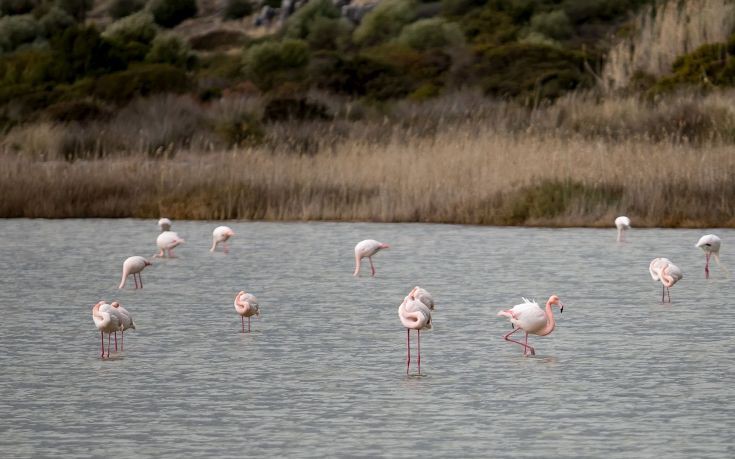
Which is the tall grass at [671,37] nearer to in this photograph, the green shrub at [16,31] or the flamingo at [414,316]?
the flamingo at [414,316]

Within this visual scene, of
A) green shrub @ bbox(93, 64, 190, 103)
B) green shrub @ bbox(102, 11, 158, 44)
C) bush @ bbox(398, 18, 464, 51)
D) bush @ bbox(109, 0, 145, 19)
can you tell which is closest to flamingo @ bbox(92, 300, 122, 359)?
green shrub @ bbox(93, 64, 190, 103)

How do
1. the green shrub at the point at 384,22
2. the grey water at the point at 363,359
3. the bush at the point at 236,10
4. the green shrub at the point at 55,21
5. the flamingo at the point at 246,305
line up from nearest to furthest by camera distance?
the grey water at the point at 363,359
the flamingo at the point at 246,305
the green shrub at the point at 384,22
the green shrub at the point at 55,21
the bush at the point at 236,10

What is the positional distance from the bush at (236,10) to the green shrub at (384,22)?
1509 cm

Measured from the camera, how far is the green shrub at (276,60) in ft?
147

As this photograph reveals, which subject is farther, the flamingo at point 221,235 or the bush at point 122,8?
the bush at point 122,8

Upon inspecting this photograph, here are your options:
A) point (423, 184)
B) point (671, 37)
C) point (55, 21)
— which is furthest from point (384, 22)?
point (423, 184)

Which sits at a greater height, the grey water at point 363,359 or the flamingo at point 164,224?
the flamingo at point 164,224

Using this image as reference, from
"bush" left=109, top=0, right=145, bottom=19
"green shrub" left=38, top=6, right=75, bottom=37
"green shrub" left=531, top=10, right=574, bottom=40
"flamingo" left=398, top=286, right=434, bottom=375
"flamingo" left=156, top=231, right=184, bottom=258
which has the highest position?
"bush" left=109, top=0, right=145, bottom=19

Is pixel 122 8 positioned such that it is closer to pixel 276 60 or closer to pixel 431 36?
pixel 431 36

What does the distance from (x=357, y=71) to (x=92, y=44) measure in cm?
863

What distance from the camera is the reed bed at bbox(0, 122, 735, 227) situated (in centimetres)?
2111

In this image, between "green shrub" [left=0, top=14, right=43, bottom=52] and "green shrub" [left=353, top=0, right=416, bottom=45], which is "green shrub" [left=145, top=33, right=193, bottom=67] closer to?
"green shrub" [left=353, top=0, right=416, bottom=45]

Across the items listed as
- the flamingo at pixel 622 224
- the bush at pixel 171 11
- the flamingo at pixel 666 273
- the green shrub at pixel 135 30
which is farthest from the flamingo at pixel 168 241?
the bush at pixel 171 11

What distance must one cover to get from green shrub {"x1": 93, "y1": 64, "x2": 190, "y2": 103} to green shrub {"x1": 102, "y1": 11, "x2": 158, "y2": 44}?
17917 mm
